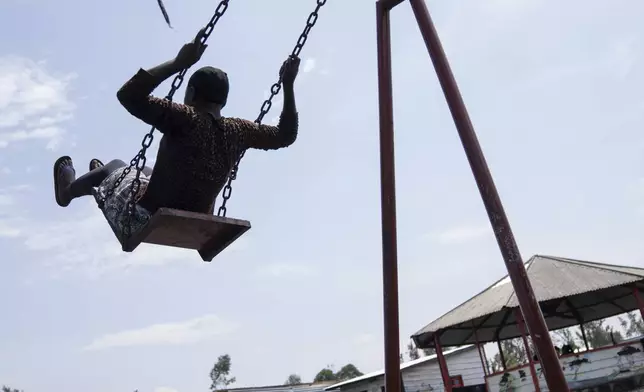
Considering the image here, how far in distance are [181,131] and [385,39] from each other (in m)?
1.85

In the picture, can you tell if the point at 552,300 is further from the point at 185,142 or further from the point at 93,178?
the point at 185,142

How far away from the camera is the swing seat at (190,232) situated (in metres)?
3.48

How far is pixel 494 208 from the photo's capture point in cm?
349

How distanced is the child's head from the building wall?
2342cm

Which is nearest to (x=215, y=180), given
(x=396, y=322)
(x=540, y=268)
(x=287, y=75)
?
(x=287, y=75)

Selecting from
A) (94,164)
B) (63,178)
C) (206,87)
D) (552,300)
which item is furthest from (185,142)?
(552,300)

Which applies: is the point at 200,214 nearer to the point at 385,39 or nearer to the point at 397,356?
the point at 397,356

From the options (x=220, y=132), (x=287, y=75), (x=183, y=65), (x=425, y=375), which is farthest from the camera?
(x=425, y=375)

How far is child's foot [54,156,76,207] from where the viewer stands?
4.55 meters

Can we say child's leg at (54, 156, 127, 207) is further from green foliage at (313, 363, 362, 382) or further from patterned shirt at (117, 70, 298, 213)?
green foliage at (313, 363, 362, 382)

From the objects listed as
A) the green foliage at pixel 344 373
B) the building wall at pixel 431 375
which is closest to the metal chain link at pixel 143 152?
the building wall at pixel 431 375

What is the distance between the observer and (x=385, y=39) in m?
4.48

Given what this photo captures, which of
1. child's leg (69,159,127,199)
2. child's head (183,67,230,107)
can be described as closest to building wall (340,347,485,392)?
child's leg (69,159,127,199)

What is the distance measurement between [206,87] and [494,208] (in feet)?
6.62
